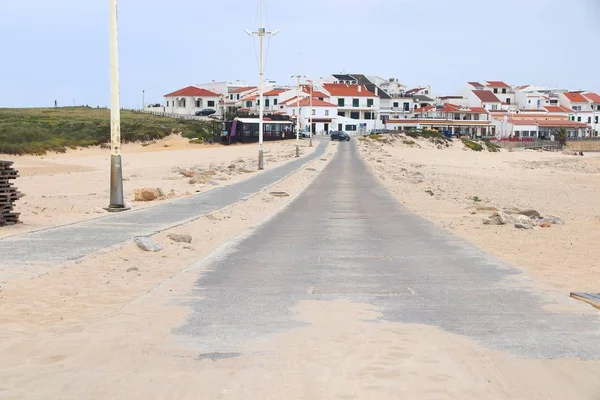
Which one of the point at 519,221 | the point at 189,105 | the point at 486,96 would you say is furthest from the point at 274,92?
the point at 519,221

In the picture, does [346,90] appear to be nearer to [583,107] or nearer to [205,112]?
[205,112]

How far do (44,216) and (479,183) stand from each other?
108ft

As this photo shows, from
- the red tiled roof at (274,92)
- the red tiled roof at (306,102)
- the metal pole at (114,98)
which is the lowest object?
the metal pole at (114,98)

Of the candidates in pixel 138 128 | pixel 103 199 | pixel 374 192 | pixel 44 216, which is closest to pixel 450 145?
pixel 138 128

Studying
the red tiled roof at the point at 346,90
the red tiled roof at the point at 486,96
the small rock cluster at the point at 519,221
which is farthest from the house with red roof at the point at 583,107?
the small rock cluster at the point at 519,221

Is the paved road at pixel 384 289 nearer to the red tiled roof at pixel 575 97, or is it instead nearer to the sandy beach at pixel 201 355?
the sandy beach at pixel 201 355

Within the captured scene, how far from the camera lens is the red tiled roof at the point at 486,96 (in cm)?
14450

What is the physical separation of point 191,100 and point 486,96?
183 ft

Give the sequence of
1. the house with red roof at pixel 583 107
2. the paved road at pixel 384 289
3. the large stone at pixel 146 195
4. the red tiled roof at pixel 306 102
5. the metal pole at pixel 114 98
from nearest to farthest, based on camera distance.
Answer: the paved road at pixel 384 289
the metal pole at pixel 114 98
the large stone at pixel 146 195
the red tiled roof at pixel 306 102
the house with red roof at pixel 583 107

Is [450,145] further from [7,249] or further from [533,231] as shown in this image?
[7,249]

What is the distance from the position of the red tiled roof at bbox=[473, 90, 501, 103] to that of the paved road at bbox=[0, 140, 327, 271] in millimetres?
125585

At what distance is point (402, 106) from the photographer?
14338 cm

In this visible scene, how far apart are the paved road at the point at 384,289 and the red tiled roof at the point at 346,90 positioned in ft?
375

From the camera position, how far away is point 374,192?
31.5m
